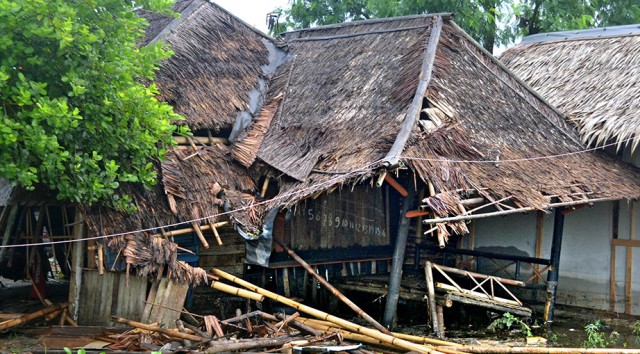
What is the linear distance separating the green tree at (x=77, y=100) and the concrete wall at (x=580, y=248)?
6.51m

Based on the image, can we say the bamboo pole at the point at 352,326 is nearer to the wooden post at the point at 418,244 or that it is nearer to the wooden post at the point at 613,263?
the wooden post at the point at 418,244

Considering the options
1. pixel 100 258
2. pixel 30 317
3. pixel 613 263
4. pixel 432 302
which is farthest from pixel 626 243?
pixel 30 317

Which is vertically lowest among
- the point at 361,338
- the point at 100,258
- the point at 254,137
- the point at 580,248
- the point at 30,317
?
the point at 30,317

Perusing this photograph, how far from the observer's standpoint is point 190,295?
10.9 metres

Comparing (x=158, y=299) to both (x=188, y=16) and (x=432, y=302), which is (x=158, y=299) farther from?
(x=188, y=16)

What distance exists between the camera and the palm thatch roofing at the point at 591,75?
12969 millimetres

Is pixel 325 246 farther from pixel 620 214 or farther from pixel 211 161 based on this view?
pixel 620 214

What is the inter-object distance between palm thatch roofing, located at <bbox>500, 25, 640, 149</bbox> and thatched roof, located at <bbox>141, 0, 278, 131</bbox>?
209 inches

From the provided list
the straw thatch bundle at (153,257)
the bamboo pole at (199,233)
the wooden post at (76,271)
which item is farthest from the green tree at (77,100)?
the bamboo pole at (199,233)

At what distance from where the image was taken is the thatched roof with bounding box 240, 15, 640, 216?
10.4m

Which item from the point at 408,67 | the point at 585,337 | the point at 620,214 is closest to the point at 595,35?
the point at 620,214

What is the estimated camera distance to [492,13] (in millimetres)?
19266

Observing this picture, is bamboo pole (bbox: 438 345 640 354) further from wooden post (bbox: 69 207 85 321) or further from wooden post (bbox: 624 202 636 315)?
wooden post (bbox: 69 207 85 321)

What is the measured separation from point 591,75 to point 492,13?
5239 millimetres
